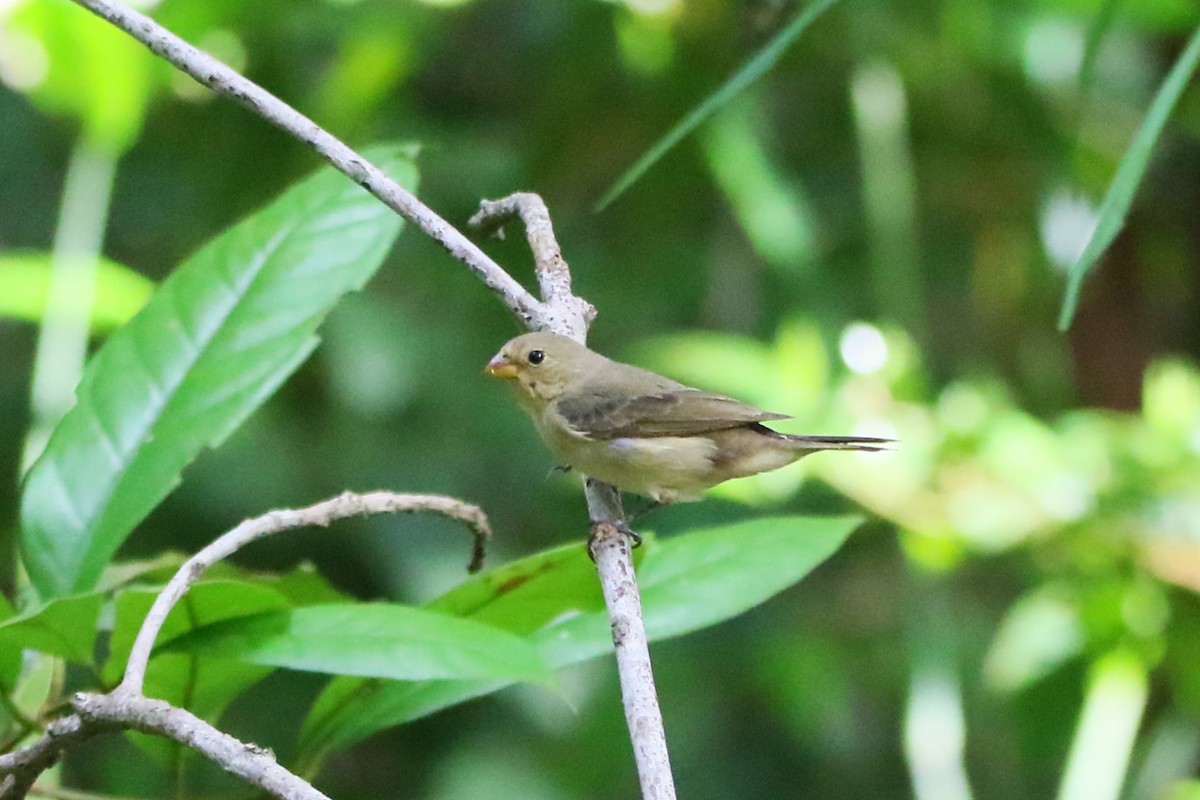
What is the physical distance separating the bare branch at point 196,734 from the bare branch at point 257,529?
2 cm

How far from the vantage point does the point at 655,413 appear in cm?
286

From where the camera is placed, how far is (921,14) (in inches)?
159

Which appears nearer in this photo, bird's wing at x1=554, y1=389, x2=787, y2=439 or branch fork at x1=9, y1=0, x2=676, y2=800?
branch fork at x1=9, y1=0, x2=676, y2=800

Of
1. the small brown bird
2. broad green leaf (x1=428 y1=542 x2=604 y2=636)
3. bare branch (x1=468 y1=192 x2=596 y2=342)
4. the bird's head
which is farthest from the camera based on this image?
the small brown bird

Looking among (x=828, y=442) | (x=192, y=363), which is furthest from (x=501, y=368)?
(x=192, y=363)

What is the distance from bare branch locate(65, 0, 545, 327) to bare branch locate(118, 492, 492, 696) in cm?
37

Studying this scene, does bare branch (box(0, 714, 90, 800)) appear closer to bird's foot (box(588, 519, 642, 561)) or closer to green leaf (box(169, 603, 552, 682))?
green leaf (box(169, 603, 552, 682))

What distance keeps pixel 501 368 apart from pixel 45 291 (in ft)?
2.90

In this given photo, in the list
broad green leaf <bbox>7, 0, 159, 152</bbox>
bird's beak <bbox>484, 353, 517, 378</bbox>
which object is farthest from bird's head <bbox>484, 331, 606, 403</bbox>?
broad green leaf <bbox>7, 0, 159, 152</bbox>

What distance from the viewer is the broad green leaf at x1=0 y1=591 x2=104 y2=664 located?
133 centimetres

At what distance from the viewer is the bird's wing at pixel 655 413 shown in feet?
8.91

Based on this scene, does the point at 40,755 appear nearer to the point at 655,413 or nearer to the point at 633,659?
the point at 633,659

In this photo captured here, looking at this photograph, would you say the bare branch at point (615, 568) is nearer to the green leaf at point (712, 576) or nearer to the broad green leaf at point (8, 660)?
the green leaf at point (712, 576)

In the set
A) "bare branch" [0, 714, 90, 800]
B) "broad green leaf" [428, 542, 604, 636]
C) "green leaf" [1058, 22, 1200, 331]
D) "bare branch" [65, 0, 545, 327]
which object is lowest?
"bare branch" [0, 714, 90, 800]
